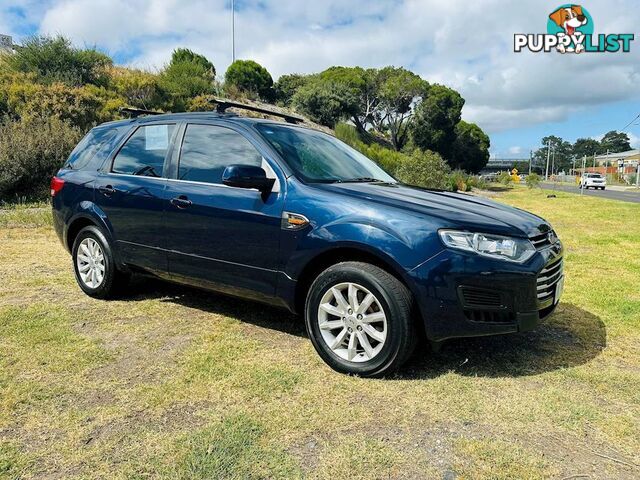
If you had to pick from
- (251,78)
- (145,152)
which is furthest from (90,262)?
(251,78)

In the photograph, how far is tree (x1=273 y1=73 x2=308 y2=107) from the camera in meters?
43.4

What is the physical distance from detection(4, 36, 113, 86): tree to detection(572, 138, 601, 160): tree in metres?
137

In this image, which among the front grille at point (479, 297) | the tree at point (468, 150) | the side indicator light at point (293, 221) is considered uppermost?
the tree at point (468, 150)

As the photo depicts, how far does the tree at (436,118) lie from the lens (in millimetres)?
43500

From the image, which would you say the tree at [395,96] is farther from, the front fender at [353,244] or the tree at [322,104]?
the front fender at [353,244]

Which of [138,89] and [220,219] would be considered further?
[138,89]

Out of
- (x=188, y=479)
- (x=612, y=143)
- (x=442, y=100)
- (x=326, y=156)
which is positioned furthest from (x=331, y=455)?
(x=612, y=143)

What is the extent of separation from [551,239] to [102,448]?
118 inches

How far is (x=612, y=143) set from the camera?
133125mm

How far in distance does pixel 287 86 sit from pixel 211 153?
1781 inches

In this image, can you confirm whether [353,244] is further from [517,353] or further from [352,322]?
[517,353]

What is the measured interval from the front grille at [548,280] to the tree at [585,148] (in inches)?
5796

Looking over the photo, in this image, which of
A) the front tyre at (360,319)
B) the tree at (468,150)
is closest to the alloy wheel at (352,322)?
the front tyre at (360,319)

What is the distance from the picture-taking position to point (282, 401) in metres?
2.80
